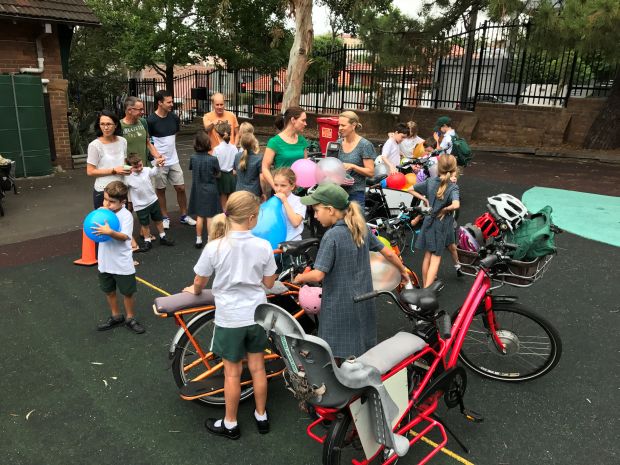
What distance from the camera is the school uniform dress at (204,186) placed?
639cm

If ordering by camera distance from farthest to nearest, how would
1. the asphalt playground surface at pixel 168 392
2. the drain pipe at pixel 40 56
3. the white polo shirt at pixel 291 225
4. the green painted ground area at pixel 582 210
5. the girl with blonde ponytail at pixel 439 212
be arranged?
1. the drain pipe at pixel 40 56
2. the green painted ground area at pixel 582 210
3. the girl with blonde ponytail at pixel 439 212
4. the white polo shirt at pixel 291 225
5. the asphalt playground surface at pixel 168 392

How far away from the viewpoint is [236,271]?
2941 mm

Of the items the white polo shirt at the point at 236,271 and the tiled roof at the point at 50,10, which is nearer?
the white polo shirt at the point at 236,271

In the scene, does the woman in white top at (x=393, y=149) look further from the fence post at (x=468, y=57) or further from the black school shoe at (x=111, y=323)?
the fence post at (x=468, y=57)

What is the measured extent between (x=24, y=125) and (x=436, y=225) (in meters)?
8.86

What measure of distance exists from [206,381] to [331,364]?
1.45 metres

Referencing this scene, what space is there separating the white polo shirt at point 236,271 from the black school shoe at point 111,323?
2.01m

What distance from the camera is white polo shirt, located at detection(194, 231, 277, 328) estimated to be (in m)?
2.93

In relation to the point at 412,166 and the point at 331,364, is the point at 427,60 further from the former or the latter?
the point at 331,364

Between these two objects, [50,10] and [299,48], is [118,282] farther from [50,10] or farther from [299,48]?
[299,48]

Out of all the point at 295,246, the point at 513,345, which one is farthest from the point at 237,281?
the point at 513,345

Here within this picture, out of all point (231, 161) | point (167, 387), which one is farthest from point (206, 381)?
point (231, 161)

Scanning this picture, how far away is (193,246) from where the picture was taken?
6.84m

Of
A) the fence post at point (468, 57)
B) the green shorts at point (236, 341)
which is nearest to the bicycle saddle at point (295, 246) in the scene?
the green shorts at point (236, 341)
